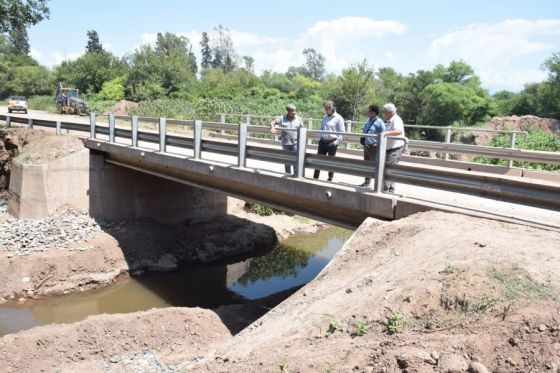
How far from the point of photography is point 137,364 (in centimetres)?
813

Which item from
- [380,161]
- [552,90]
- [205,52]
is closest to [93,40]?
[205,52]

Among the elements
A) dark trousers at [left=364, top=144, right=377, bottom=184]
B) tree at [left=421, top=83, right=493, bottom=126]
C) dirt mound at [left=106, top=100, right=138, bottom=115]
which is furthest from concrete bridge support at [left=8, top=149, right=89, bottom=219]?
tree at [left=421, top=83, right=493, bottom=126]

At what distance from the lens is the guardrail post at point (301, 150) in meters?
8.57

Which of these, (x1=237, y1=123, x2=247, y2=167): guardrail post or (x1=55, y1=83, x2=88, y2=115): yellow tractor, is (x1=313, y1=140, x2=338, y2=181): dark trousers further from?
(x1=55, y1=83, x2=88, y2=115): yellow tractor

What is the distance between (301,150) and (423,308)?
4624 mm

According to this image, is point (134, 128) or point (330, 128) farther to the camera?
point (134, 128)

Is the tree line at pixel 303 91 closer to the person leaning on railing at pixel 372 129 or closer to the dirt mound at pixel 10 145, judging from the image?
the dirt mound at pixel 10 145

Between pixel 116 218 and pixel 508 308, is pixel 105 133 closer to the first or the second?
pixel 116 218

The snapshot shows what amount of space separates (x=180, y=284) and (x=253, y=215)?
6.14m

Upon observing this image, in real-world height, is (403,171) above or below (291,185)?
above

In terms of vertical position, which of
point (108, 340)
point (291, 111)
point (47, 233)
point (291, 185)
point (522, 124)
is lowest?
point (108, 340)

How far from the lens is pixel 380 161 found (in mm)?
7254

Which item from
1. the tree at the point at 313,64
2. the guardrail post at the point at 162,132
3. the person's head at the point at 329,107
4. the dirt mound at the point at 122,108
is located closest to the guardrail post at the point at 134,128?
the guardrail post at the point at 162,132

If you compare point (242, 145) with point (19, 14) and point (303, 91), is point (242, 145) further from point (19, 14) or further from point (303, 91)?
point (303, 91)
